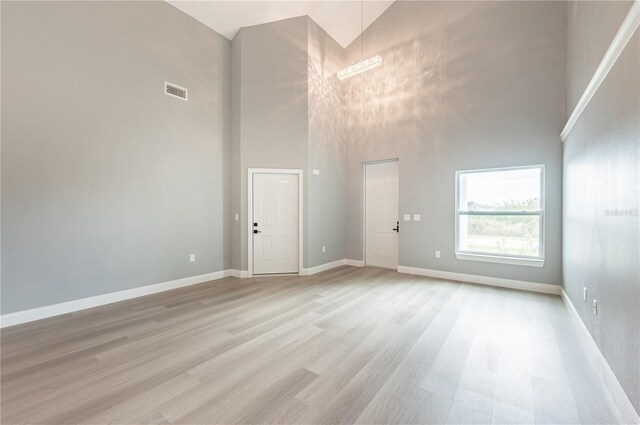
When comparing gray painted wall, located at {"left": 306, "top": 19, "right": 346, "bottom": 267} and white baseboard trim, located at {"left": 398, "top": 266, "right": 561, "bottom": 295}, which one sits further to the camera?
gray painted wall, located at {"left": 306, "top": 19, "right": 346, "bottom": 267}

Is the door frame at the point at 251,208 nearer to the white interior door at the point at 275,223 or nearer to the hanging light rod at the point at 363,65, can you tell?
the white interior door at the point at 275,223

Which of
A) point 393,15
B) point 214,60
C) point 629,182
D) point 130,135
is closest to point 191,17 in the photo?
point 214,60

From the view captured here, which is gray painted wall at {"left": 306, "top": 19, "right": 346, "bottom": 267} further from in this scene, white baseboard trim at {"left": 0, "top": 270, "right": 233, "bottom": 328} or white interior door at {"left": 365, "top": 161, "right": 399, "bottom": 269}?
white baseboard trim at {"left": 0, "top": 270, "right": 233, "bottom": 328}

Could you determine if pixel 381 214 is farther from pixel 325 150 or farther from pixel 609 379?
pixel 609 379

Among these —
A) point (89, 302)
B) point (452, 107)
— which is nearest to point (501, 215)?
point (452, 107)

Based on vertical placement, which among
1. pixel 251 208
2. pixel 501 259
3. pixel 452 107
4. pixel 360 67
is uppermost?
pixel 360 67

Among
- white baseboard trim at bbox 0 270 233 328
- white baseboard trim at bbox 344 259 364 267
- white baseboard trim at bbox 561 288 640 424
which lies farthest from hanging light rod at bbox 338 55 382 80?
white baseboard trim at bbox 0 270 233 328

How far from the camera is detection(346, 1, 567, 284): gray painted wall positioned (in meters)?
4.07

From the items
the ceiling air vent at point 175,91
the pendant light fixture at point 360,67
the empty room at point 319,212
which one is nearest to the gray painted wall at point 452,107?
the empty room at point 319,212

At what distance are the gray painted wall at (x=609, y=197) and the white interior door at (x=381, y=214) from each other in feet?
9.68

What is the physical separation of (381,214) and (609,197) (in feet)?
13.3

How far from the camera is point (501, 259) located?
4430 millimetres

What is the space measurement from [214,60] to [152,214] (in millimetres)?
3053

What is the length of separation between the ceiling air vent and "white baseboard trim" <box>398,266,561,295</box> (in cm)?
517
